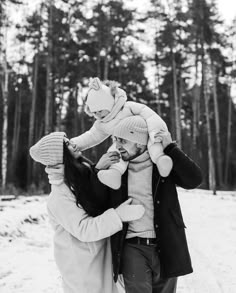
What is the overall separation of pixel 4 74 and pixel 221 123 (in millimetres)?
15471

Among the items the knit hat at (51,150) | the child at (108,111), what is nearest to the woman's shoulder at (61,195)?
the knit hat at (51,150)

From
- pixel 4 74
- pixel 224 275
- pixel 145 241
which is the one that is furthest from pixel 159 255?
pixel 4 74

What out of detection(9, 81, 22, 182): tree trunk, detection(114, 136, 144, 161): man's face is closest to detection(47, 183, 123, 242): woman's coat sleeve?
detection(114, 136, 144, 161): man's face

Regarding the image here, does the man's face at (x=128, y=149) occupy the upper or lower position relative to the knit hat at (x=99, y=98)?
lower

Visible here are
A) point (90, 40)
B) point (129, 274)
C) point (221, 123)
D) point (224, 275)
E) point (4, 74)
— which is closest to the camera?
point (129, 274)

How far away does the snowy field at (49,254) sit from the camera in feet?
15.6

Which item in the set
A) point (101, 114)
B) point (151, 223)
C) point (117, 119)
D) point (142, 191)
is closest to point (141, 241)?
point (151, 223)

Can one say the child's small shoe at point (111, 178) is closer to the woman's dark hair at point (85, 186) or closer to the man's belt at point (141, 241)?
the woman's dark hair at point (85, 186)

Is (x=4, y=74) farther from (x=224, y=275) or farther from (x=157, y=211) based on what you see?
(x=157, y=211)

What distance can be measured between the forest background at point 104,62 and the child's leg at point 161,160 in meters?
15.4

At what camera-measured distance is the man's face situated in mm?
2586

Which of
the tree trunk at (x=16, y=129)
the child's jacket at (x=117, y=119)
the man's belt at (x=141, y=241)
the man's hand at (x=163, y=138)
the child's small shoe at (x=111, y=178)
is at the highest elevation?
the tree trunk at (x=16, y=129)

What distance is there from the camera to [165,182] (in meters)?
2.54

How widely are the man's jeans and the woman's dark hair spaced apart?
0.94 feet
